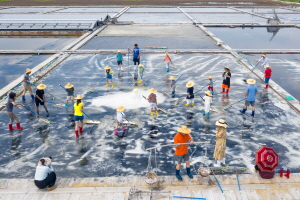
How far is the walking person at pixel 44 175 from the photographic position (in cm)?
744

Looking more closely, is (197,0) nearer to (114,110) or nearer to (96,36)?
(96,36)

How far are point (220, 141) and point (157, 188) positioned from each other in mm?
2554

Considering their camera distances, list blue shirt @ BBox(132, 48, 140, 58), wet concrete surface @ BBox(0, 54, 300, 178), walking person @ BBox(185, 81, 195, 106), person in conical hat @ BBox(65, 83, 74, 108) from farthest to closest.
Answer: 1. blue shirt @ BBox(132, 48, 140, 58)
2. person in conical hat @ BBox(65, 83, 74, 108)
3. walking person @ BBox(185, 81, 195, 106)
4. wet concrete surface @ BBox(0, 54, 300, 178)

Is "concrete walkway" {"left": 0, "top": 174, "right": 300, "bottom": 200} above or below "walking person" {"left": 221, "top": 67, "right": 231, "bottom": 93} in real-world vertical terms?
below

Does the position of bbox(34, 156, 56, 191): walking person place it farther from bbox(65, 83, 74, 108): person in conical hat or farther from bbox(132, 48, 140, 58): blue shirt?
bbox(132, 48, 140, 58): blue shirt

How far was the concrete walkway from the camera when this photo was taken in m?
7.40

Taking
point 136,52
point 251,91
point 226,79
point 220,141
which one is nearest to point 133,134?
point 220,141

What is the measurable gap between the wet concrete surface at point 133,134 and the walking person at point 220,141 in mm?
683

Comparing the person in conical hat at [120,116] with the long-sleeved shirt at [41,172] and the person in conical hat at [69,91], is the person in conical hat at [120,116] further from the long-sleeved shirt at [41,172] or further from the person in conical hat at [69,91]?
the long-sleeved shirt at [41,172]

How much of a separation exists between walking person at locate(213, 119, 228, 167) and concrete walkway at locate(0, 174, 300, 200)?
665 millimetres

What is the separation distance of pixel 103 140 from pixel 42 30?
95.7 ft

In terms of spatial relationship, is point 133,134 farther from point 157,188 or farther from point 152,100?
point 157,188

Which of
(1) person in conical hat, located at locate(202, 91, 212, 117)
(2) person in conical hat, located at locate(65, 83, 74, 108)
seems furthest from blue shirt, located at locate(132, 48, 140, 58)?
(1) person in conical hat, located at locate(202, 91, 212, 117)

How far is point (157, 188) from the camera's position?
303 inches
